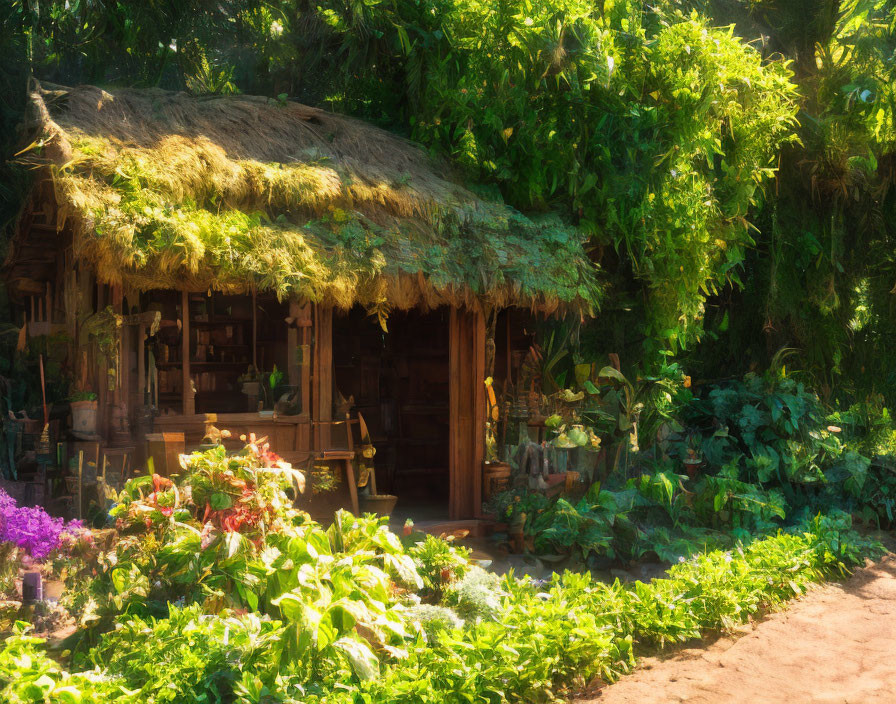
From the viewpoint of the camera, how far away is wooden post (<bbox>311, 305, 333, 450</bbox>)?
8742mm

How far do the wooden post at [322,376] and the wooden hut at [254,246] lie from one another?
15 mm

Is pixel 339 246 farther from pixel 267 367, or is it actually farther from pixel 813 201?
pixel 813 201

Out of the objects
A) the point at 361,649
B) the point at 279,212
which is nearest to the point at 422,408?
the point at 279,212

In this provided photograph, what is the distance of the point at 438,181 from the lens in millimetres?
9305

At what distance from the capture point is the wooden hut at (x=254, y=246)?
7.28m

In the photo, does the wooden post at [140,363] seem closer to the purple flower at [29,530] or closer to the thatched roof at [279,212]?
the thatched roof at [279,212]

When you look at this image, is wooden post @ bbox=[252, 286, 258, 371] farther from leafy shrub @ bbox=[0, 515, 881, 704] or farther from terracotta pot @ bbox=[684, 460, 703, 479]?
terracotta pot @ bbox=[684, 460, 703, 479]

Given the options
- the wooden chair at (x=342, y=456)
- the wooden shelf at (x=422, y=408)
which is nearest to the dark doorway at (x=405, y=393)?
the wooden shelf at (x=422, y=408)

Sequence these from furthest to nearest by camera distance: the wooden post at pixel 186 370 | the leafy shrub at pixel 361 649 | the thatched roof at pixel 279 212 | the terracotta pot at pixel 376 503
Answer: the terracotta pot at pixel 376 503 → the wooden post at pixel 186 370 → the thatched roof at pixel 279 212 → the leafy shrub at pixel 361 649

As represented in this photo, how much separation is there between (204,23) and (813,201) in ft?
28.7

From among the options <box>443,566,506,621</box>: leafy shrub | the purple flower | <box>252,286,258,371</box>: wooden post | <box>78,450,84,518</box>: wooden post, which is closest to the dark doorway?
<box>252,286,258,371</box>: wooden post

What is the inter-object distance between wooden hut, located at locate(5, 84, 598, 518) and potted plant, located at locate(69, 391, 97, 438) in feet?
0.59

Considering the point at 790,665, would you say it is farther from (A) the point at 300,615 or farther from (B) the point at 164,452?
(B) the point at 164,452

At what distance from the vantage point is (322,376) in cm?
878
